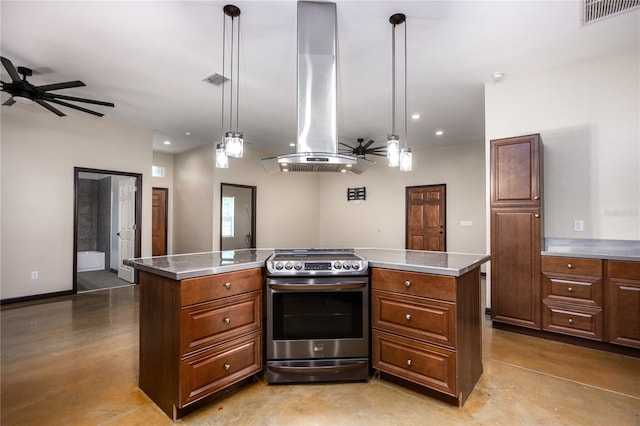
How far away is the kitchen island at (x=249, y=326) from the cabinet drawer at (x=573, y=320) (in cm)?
135

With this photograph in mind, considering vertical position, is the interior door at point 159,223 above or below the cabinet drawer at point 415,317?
above

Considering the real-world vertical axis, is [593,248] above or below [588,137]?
below

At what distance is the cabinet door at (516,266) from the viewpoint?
10.1ft

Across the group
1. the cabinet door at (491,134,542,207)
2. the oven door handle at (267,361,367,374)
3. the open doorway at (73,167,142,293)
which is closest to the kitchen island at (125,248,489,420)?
the oven door handle at (267,361,367,374)

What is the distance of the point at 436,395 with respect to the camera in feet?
6.56

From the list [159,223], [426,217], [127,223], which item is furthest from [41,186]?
[426,217]

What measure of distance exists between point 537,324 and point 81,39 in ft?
17.2

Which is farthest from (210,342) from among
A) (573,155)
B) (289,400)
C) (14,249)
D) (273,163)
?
(14,249)

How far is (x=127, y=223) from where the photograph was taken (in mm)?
5859

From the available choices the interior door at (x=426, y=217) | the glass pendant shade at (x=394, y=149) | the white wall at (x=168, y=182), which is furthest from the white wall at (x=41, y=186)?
the interior door at (x=426, y=217)

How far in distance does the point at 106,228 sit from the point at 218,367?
742cm

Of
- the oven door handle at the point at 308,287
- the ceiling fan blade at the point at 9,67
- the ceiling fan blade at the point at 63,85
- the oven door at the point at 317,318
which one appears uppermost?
the ceiling fan blade at the point at 9,67

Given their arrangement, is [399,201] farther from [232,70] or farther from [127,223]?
[127,223]

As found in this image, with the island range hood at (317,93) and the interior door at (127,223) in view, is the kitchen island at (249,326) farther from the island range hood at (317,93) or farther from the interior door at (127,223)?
the interior door at (127,223)
